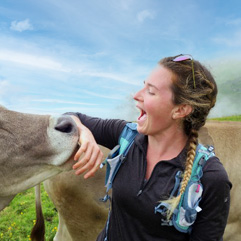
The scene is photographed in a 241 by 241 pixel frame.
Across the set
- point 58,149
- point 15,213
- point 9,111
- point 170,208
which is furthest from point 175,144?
point 15,213

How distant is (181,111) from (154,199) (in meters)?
0.79

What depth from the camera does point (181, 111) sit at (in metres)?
2.44

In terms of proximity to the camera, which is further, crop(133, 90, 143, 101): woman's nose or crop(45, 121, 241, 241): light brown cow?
crop(45, 121, 241, 241): light brown cow

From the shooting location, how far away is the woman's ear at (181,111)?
2.41 metres

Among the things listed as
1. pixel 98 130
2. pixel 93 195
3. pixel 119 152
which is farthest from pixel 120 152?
pixel 93 195

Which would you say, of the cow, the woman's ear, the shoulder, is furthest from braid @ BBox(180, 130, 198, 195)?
the cow

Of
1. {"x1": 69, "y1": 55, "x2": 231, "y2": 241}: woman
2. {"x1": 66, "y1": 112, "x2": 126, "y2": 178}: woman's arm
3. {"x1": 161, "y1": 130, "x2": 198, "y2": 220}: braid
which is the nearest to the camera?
{"x1": 161, "y1": 130, "x2": 198, "y2": 220}: braid

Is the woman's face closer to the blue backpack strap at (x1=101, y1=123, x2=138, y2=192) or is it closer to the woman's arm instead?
the blue backpack strap at (x1=101, y1=123, x2=138, y2=192)

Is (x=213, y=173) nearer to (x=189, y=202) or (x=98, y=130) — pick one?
(x=189, y=202)

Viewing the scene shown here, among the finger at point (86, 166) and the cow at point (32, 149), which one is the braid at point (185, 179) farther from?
the cow at point (32, 149)

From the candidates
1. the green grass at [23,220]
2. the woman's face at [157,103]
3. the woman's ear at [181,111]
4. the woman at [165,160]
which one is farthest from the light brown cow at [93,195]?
the green grass at [23,220]

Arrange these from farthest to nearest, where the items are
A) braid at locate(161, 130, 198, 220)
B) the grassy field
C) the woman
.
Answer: the grassy field, the woman, braid at locate(161, 130, 198, 220)

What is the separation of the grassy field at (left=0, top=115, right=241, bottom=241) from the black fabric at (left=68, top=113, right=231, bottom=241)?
16.6 feet

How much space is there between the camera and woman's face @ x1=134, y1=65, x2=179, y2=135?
2.37 m
